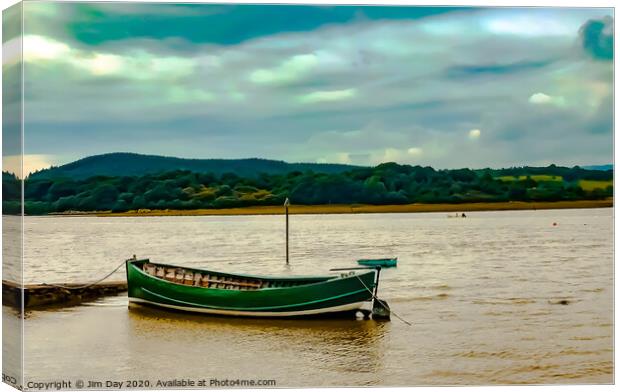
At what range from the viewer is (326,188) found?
10.7 metres

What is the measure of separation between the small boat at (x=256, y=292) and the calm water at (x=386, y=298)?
11.8 inches

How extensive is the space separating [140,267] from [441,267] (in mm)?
3273

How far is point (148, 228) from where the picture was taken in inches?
413


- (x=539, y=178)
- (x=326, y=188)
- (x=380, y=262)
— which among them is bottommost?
(x=380, y=262)

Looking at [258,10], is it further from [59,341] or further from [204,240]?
[59,341]

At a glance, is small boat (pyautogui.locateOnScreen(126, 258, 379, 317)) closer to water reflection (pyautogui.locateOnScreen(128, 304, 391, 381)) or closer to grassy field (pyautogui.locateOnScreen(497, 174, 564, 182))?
water reflection (pyautogui.locateOnScreen(128, 304, 391, 381))

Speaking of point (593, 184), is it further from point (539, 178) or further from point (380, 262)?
point (380, 262)

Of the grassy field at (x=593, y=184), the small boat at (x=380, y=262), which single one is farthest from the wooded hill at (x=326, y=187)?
the small boat at (x=380, y=262)

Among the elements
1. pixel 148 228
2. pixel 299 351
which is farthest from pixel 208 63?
pixel 299 351

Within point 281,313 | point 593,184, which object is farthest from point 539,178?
point 281,313

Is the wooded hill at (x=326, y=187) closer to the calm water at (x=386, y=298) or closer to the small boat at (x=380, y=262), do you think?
the calm water at (x=386, y=298)

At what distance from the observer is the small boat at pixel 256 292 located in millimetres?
11133

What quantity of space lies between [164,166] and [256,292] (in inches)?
76.7

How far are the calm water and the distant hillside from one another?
52 cm
